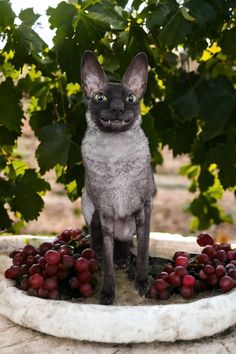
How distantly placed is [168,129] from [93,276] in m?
1.03

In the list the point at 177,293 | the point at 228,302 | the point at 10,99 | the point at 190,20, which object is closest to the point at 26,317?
the point at 177,293

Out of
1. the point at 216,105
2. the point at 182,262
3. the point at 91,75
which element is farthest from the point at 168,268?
the point at 216,105

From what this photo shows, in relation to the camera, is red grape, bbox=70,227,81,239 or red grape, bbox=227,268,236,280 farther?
red grape, bbox=70,227,81,239

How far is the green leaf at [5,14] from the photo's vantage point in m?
2.35

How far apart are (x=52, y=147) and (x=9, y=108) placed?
25cm

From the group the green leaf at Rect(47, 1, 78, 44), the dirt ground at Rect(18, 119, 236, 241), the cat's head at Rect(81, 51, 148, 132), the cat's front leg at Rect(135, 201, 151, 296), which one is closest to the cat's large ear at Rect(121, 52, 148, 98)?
the cat's head at Rect(81, 51, 148, 132)

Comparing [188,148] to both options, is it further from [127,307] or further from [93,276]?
[127,307]

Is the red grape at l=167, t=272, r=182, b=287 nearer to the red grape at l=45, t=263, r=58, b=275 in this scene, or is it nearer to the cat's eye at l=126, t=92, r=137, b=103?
the red grape at l=45, t=263, r=58, b=275

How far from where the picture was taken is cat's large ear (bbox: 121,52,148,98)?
6.48 feet

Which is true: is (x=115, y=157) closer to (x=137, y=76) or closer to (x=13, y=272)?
(x=137, y=76)

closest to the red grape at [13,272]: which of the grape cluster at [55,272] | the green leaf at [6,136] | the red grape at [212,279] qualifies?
the grape cluster at [55,272]

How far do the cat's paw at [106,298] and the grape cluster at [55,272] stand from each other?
72 mm

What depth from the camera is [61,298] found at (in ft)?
6.64

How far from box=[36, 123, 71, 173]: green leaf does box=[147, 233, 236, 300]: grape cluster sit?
67 cm
